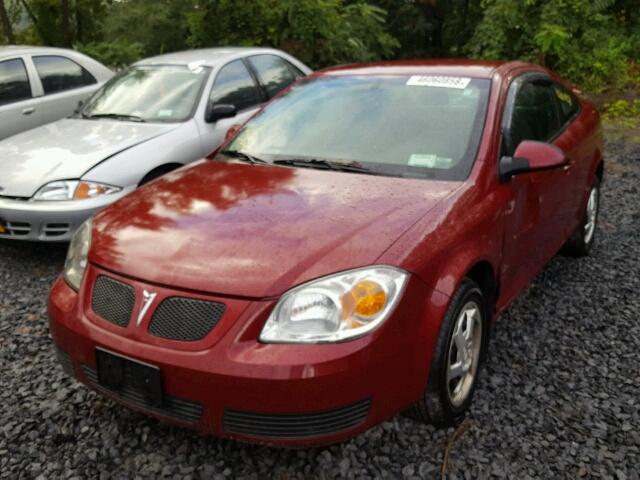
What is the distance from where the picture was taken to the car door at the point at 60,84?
6508 mm

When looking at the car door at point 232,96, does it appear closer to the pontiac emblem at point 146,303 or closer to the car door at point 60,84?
the car door at point 60,84

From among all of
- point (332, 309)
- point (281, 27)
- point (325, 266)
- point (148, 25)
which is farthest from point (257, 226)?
point (148, 25)

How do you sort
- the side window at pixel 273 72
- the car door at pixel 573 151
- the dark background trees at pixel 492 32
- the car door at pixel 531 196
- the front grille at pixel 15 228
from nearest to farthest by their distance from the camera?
the car door at pixel 531 196, the car door at pixel 573 151, the front grille at pixel 15 228, the side window at pixel 273 72, the dark background trees at pixel 492 32

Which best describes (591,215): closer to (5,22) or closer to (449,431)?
(449,431)

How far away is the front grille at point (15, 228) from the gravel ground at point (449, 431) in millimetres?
831

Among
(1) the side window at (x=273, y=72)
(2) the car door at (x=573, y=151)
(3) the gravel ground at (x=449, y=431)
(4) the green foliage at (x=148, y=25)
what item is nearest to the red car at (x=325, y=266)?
(3) the gravel ground at (x=449, y=431)

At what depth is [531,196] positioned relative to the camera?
126 inches

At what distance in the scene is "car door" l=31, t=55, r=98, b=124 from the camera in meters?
6.51

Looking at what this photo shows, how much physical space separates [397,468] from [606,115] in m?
9.47

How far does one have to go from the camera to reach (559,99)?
→ 4164mm

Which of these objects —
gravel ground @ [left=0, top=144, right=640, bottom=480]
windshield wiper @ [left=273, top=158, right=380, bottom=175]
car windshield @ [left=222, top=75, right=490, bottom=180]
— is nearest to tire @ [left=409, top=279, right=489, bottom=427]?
gravel ground @ [left=0, top=144, right=640, bottom=480]

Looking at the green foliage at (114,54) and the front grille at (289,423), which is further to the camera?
the green foliage at (114,54)

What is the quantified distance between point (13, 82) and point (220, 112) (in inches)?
103

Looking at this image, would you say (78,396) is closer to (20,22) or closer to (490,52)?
(490,52)
